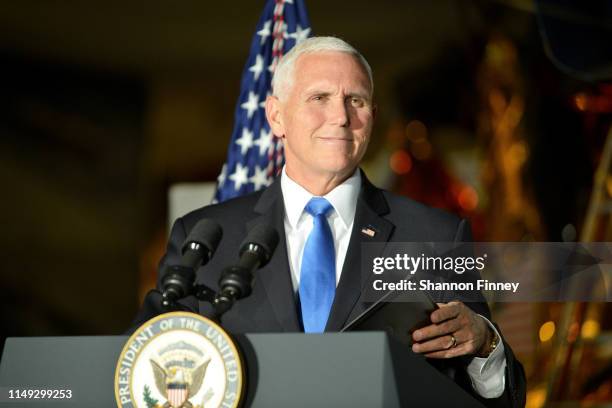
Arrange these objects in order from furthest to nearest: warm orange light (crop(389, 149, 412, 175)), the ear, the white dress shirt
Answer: warm orange light (crop(389, 149, 412, 175)) → the ear → the white dress shirt

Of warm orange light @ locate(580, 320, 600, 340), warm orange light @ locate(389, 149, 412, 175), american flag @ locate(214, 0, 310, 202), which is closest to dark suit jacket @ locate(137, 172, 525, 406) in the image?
american flag @ locate(214, 0, 310, 202)

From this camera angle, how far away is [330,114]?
2205 millimetres

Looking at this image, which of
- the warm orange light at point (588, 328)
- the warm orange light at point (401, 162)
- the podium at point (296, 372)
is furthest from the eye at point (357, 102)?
the warm orange light at point (401, 162)

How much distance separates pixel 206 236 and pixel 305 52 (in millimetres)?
819

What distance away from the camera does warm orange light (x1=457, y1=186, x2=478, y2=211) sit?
7.77 meters

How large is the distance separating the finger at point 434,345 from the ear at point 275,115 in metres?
0.82

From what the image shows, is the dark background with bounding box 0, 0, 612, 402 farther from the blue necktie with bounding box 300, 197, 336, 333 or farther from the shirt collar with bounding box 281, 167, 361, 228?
the blue necktie with bounding box 300, 197, 336, 333

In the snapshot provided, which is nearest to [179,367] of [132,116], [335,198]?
[335,198]

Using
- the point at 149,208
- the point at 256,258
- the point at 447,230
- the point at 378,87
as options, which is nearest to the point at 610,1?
the point at 447,230

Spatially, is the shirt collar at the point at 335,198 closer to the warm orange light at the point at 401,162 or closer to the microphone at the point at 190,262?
the microphone at the point at 190,262

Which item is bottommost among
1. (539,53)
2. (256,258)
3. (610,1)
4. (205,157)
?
(256,258)

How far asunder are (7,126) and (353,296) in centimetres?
667

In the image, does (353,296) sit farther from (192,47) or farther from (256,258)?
(192,47)

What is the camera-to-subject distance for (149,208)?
871cm
